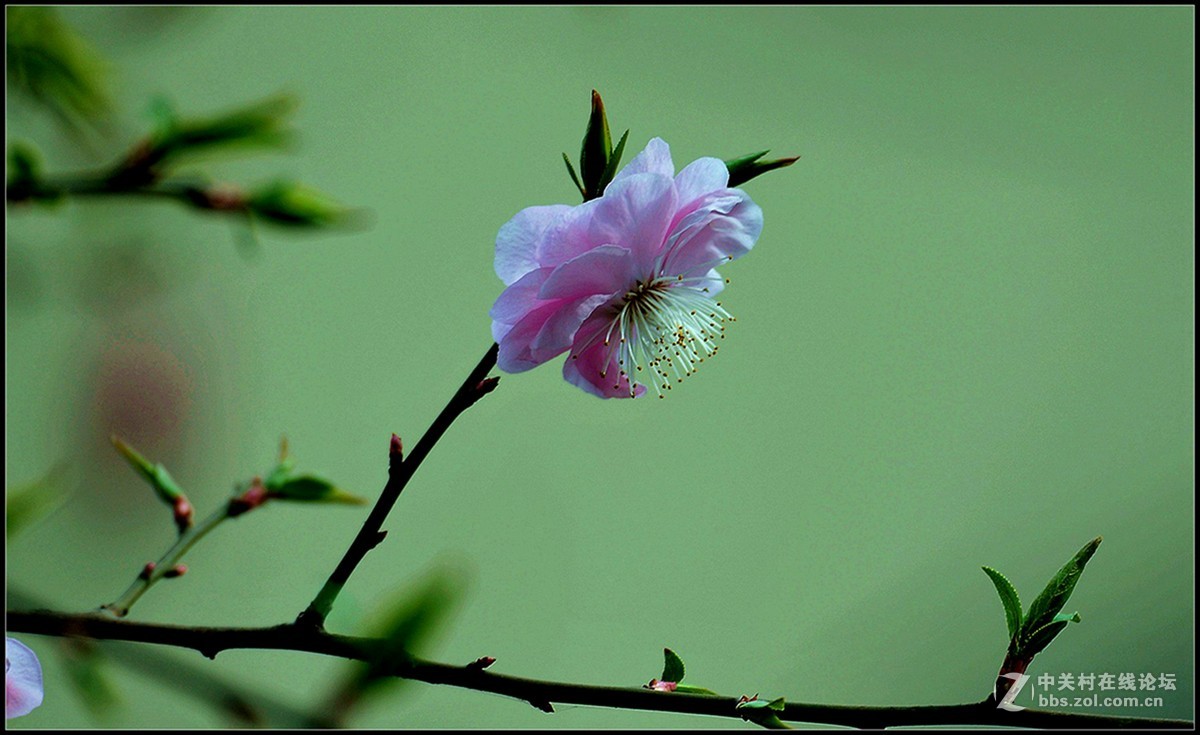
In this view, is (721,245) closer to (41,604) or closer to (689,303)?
(689,303)

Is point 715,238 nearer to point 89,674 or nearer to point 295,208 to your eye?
point 295,208

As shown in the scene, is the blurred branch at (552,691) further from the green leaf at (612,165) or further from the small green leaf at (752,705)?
the green leaf at (612,165)

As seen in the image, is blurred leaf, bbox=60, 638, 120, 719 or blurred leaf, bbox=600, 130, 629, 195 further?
blurred leaf, bbox=60, 638, 120, 719

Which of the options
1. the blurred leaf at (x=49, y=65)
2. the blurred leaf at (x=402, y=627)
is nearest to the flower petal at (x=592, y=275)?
the blurred leaf at (x=402, y=627)

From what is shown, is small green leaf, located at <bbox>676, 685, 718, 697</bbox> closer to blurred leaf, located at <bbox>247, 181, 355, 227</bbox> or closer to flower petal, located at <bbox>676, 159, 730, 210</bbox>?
flower petal, located at <bbox>676, 159, 730, 210</bbox>

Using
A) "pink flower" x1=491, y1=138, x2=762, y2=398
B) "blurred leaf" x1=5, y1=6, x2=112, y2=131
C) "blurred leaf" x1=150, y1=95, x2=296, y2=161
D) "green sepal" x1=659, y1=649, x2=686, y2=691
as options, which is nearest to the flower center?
"pink flower" x1=491, y1=138, x2=762, y2=398

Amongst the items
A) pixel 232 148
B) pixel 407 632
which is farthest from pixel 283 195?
pixel 407 632
